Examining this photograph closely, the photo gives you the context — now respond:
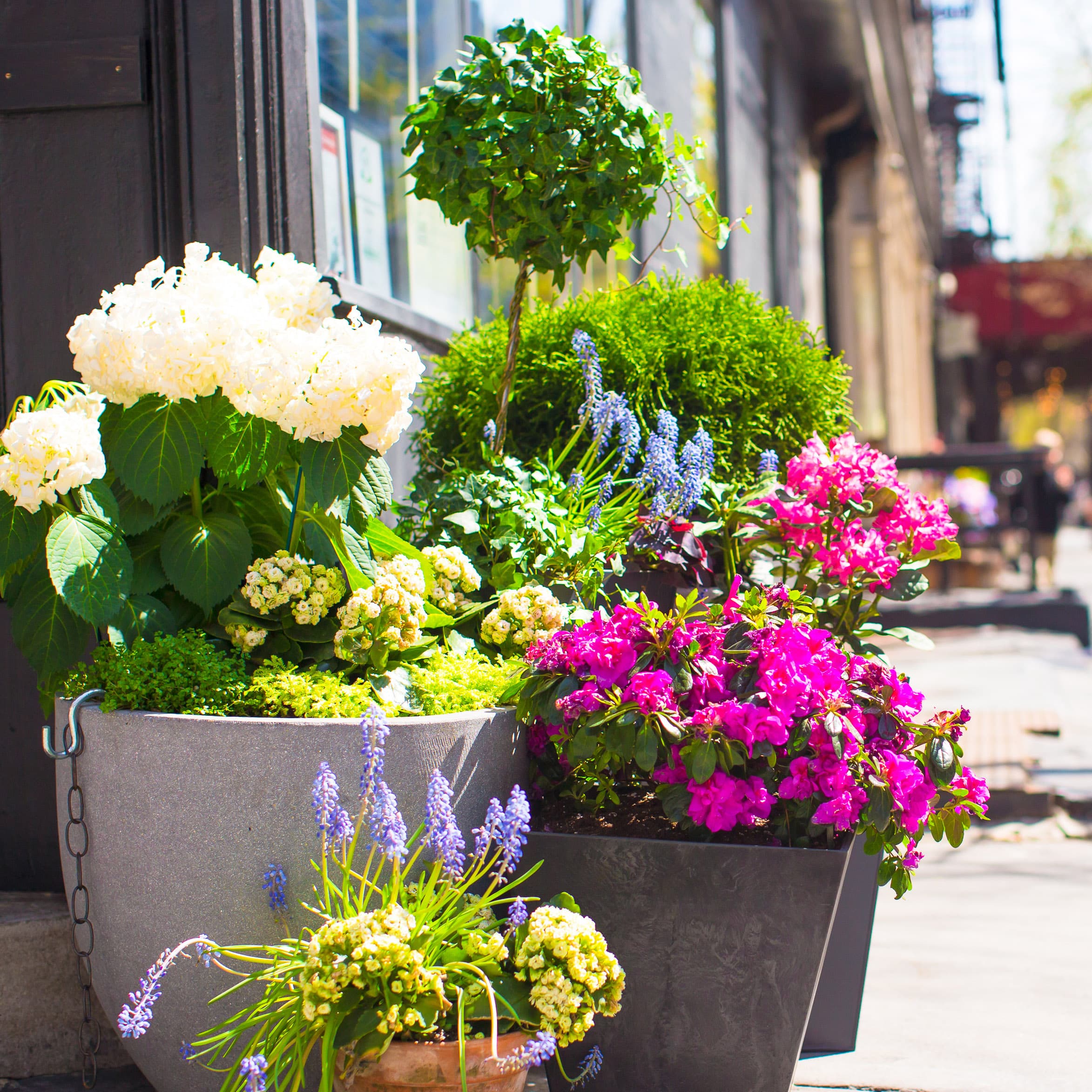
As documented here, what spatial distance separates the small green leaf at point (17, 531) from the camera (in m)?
2.09

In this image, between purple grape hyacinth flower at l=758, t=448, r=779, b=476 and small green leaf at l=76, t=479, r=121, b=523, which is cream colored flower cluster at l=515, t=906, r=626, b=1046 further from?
purple grape hyacinth flower at l=758, t=448, r=779, b=476

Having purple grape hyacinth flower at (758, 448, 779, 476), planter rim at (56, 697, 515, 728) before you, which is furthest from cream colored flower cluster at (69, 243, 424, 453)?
purple grape hyacinth flower at (758, 448, 779, 476)

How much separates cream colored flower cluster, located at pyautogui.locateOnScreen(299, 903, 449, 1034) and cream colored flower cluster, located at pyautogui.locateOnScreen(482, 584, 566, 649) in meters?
0.74

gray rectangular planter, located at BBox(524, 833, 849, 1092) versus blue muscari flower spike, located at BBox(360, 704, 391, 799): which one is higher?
blue muscari flower spike, located at BBox(360, 704, 391, 799)

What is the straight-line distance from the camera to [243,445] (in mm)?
2182

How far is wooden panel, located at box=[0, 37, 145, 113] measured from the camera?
2.77m

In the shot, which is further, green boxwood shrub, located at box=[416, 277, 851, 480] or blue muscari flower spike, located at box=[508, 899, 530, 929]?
green boxwood shrub, located at box=[416, 277, 851, 480]

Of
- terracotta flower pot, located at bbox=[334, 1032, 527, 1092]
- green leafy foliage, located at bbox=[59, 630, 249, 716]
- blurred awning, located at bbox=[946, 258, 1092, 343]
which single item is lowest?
terracotta flower pot, located at bbox=[334, 1032, 527, 1092]

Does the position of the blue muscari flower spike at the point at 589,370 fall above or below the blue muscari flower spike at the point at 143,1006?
above

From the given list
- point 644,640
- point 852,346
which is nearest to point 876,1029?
point 644,640

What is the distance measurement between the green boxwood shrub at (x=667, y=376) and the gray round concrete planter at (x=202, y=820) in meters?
1.14

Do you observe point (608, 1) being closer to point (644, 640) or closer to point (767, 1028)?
point (644, 640)

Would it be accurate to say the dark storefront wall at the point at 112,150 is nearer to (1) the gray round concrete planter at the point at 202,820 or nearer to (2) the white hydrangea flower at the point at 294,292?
(2) the white hydrangea flower at the point at 294,292

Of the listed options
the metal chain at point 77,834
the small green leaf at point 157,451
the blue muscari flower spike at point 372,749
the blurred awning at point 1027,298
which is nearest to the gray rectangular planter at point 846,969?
the blue muscari flower spike at point 372,749
